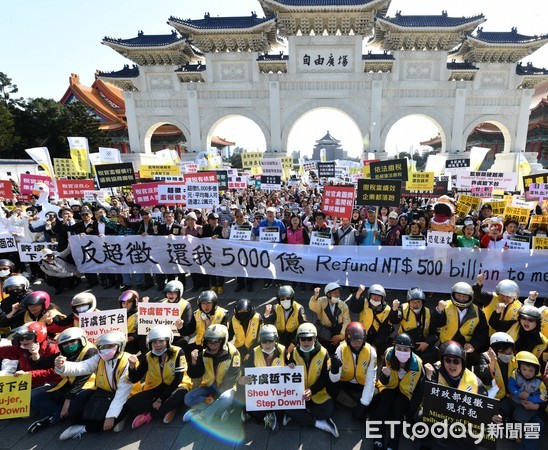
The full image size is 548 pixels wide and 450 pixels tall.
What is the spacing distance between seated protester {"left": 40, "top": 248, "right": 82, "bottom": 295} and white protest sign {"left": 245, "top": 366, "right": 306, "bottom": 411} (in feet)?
19.8

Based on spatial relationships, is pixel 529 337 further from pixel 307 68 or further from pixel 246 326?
pixel 307 68

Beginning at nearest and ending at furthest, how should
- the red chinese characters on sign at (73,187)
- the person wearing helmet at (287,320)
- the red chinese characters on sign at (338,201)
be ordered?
the person wearing helmet at (287,320), the red chinese characters on sign at (338,201), the red chinese characters on sign at (73,187)

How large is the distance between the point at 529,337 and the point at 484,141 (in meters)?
42.7

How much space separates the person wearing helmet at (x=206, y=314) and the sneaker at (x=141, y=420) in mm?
1102

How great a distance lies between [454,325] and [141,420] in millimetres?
4273

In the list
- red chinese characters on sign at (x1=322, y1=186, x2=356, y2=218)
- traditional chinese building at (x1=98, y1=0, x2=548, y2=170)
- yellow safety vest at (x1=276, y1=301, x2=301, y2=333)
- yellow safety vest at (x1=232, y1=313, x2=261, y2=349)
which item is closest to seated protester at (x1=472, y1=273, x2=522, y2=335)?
yellow safety vest at (x1=276, y1=301, x2=301, y2=333)

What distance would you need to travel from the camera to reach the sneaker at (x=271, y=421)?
3701 millimetres

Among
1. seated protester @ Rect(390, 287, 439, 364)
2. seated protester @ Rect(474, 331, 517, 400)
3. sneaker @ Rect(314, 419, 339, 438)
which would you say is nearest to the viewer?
seated protester @ Rect(474, 331, 517, 400)

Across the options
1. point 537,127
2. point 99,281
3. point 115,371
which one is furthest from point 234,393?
point 537,127

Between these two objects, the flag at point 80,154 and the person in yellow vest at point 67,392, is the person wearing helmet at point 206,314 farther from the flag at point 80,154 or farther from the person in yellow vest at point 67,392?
the flag at point 80,154

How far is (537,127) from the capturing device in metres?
32.9

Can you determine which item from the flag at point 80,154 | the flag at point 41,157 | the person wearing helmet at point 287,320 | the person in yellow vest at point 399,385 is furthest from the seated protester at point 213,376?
the flag at point 80,154

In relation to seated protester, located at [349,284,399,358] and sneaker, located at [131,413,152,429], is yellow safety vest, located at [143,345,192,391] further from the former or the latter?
seated protester, located at [349,284,399,358]

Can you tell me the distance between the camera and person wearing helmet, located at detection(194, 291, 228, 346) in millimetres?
4574
